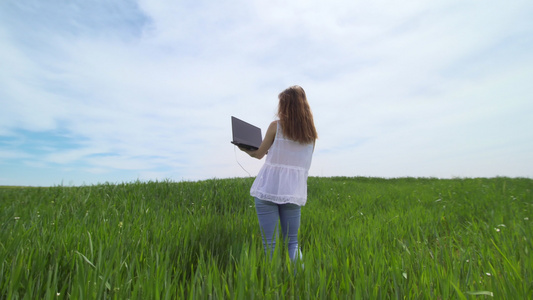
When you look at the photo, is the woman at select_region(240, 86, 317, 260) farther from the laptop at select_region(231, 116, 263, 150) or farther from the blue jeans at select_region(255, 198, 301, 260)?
the laptop at select_region(231, 116, 263, 150)

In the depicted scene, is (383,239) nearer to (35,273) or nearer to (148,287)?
(148,287)

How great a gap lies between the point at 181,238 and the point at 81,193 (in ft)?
15.8

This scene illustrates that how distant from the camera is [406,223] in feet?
15.5

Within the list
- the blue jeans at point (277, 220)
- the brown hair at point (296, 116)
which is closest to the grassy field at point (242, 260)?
the blue jeans at point (277, 220)

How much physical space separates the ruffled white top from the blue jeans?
0.11 metres

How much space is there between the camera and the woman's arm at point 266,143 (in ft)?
10.9

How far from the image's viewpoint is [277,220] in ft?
10.6

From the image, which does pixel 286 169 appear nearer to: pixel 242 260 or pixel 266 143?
pixel 266 143

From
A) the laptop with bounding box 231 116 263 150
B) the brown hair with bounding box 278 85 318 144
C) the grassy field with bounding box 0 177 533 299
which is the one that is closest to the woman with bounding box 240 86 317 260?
the brown hair with bounding box 278 85 318 144

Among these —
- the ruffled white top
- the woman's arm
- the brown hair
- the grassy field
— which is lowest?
the grassy field

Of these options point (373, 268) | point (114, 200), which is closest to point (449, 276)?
point (373, 268)

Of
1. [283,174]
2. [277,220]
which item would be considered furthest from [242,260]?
[283,174]

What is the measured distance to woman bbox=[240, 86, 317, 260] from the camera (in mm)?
3223

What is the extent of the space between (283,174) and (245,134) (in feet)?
2.25
